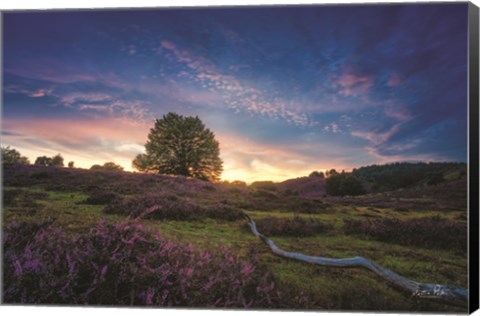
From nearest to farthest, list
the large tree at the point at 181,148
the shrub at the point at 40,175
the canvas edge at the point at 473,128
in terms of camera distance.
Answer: the canvas edge at the point at 473,128 < the large tree at the point at 181,148 < the shrub at the point at 40,175

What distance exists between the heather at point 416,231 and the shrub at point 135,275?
1.70 meters

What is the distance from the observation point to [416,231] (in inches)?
262

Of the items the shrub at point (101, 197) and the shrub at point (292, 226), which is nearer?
the shrub at point (292, 226)

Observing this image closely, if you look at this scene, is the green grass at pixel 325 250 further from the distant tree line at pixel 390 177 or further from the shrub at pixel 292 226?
the distant tree line at pixel 390 177

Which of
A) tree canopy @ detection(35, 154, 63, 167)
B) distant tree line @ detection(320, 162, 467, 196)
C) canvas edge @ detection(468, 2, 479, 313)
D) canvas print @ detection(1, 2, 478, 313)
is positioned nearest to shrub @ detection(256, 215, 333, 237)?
canvas print @ detection(1, 2, 478, 313)

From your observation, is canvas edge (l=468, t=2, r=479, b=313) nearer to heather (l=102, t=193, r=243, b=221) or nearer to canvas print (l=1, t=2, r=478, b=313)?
canvas print (l=1, t=2, r=478, b=313)

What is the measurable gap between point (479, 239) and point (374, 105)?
276cm

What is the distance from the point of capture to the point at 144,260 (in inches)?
240

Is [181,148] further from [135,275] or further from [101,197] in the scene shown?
[135,275]

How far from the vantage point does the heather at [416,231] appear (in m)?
6.46

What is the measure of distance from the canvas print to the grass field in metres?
0.03

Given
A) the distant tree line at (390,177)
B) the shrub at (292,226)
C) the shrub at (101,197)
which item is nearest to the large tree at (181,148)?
A: the shrub at (101,197)

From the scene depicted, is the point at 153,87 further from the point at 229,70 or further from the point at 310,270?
the point at 310,270

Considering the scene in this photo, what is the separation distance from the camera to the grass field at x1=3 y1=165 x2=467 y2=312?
6.14 meters
